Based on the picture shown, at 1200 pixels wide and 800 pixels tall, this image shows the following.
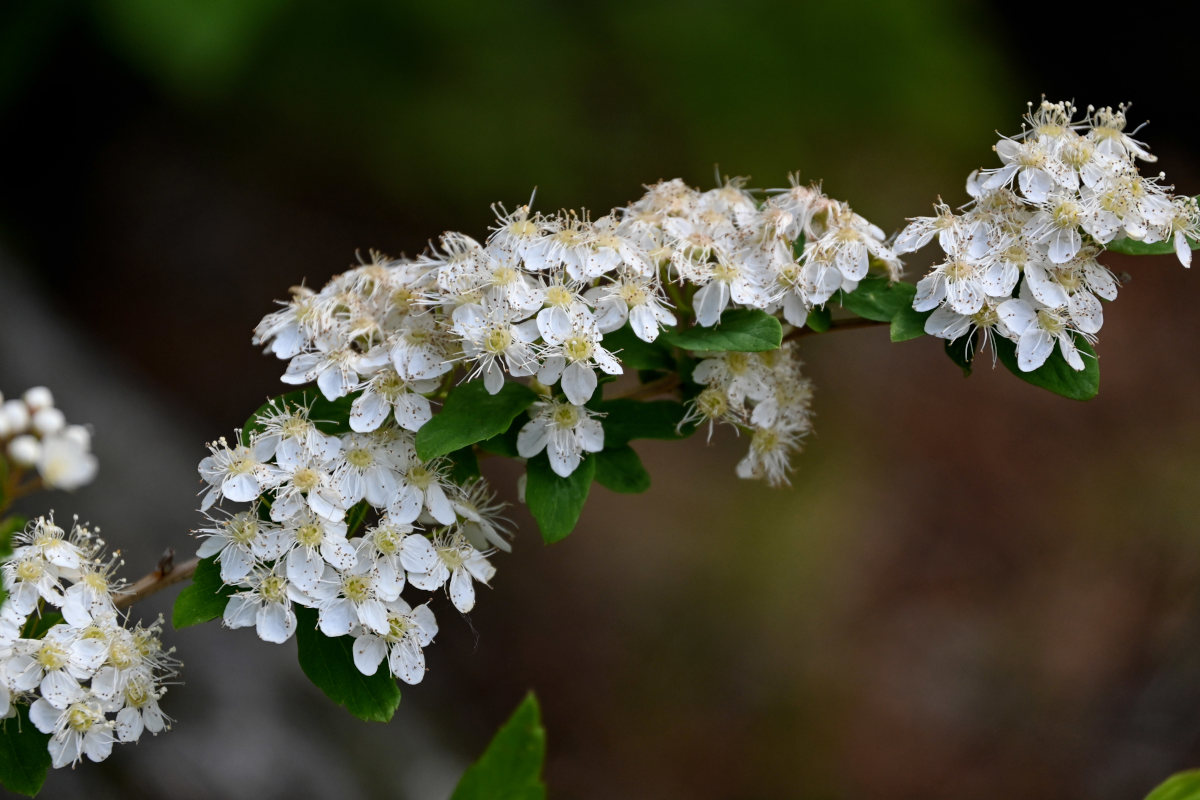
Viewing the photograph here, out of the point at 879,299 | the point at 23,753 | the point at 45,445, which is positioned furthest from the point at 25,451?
the point at 879,299

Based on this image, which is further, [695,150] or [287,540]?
[695,150]

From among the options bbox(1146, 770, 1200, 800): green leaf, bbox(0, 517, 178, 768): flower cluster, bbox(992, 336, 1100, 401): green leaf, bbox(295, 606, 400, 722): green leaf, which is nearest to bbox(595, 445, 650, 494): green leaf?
bbox(295, 606, 400, 722): green leaf

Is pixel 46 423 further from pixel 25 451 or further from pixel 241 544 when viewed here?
pixel 241 544

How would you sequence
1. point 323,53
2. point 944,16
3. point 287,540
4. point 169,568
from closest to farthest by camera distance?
point 287,540, point 169,568, point 323,53, point 944,16

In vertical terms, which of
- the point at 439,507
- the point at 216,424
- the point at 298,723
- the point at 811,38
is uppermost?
the point at 811,38

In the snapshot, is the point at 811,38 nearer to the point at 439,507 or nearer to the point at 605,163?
the point at 605,163

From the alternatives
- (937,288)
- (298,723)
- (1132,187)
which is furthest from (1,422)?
(298,723)

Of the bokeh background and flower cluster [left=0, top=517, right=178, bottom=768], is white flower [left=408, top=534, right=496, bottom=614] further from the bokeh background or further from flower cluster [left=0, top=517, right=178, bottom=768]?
the bokeh background

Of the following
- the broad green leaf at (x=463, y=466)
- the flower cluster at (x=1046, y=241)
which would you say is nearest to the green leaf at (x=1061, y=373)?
the flower cluster at (x=1046, y=241)

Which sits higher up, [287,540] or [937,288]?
[937,288]
